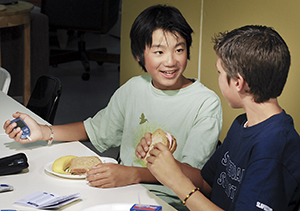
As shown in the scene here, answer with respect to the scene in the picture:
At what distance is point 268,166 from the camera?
3.10 feet

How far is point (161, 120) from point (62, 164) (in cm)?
45

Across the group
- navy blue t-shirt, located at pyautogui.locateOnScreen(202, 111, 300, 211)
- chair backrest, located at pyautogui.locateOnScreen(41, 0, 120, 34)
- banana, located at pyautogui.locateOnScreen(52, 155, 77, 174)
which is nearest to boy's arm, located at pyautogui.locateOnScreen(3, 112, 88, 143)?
banana, located at pyautogui.locateOnScreen(52, 155, 77, 174)

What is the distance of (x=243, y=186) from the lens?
973 millimetres

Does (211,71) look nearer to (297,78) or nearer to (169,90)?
(297,78)

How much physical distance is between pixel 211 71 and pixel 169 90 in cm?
115

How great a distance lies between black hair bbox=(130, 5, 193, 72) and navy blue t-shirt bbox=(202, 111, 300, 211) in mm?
559

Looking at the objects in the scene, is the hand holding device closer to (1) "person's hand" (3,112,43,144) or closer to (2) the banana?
(1) "person's hand" (3,112,43,144)

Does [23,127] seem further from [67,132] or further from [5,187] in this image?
[5,187]

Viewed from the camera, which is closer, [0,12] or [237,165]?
[237,165]

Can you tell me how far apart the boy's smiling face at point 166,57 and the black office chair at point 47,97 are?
2.18ft

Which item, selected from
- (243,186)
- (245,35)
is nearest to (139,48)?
(245,35)

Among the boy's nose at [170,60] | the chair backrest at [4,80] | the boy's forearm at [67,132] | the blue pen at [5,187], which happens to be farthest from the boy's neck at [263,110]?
the chair backrest at [4,80]

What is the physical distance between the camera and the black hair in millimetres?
1513

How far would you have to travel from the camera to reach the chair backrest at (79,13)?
5.01 metres
